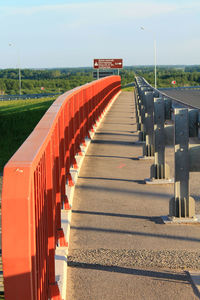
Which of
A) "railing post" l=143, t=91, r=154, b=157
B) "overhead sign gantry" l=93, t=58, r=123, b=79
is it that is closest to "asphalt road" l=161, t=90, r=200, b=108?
"railing post" l=143, t=91, r=154, b=157

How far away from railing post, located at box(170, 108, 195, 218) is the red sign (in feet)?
224

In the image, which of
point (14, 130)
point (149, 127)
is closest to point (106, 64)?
point (14, 130)

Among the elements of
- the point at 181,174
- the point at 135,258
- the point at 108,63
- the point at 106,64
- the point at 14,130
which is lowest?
the point at 14,130

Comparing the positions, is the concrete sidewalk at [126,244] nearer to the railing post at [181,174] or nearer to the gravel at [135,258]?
the gravel at [135,258]

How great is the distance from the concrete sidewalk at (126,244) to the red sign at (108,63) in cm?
→ 6554

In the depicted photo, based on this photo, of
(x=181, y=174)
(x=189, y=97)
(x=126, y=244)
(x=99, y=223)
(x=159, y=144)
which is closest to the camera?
(x=126, y=244)

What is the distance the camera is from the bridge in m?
2.61

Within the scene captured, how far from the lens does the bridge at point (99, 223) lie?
2.61m

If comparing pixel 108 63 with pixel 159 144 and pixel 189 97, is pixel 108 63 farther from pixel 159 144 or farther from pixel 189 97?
pixel 159 144

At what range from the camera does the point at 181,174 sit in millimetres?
6672

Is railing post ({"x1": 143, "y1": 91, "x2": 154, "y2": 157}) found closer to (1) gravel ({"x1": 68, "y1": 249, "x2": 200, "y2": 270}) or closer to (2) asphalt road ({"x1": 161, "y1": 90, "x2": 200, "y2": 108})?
(1) gravel ({"x1": 68, "y1": 249, "x2": 200, "y2": 270})

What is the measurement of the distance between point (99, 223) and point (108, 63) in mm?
70897

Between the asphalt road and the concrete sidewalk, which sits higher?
the asphalt road

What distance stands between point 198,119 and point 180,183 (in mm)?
796
